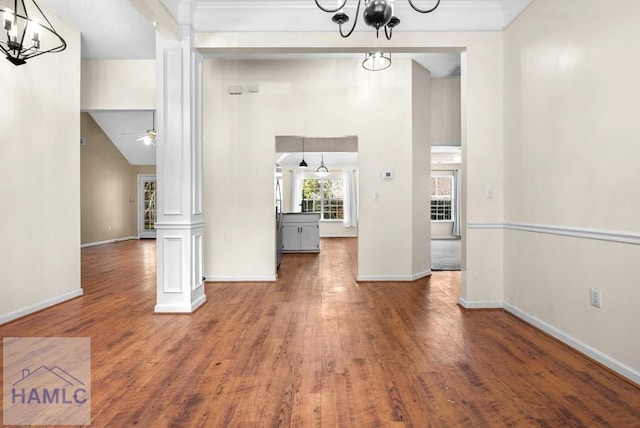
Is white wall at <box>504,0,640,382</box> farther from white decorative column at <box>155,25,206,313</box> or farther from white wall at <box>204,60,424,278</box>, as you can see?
white decorative column at <box>155,25,206,313</box>

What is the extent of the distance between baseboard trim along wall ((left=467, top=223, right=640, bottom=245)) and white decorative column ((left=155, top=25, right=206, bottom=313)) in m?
2.80

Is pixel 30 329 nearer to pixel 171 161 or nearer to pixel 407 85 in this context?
pixel 171 161

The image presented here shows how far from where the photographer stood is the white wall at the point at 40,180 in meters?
3.12

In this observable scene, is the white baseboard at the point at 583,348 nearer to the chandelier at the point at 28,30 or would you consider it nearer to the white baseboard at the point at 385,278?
the white baseboard at the point at 385,278

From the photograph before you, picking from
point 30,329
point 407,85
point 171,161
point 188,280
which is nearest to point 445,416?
point 188,280

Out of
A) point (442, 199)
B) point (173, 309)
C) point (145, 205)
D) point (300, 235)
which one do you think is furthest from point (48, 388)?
point (442, 199)

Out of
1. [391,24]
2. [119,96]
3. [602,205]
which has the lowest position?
[602,205]

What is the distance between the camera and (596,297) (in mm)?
2277

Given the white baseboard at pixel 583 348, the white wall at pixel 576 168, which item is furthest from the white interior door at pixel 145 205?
the white baseboard at pixel 583 348

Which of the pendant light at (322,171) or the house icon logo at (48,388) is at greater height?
the pendant light at (322,171)

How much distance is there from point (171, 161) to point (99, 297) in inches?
74.3

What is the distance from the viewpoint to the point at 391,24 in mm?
2338

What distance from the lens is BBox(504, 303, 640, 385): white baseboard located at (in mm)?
2021

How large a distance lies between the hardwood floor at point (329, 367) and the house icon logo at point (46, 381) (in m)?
0.09
